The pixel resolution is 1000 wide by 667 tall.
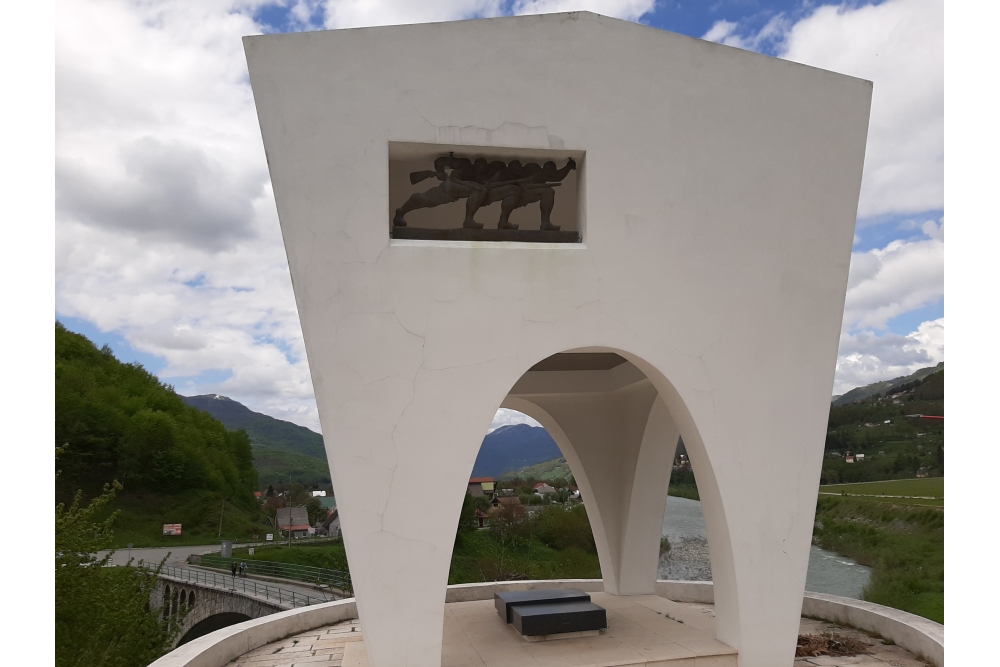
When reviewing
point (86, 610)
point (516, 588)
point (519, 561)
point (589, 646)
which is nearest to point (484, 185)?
point (589, 646)

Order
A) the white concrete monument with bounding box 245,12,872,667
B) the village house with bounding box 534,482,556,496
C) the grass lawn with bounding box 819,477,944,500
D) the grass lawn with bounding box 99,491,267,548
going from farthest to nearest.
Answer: the village house with bounding box 534,482,556,496 → the grass lawn with bounding box 99,491,267,548 → the grass lawn with bounding box 819,477,944,500 → the white concrete monument with bounding box 245,12,872,667

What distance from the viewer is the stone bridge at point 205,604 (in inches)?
826

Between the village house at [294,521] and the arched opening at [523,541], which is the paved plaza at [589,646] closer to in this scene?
the arched opening at [523,541]

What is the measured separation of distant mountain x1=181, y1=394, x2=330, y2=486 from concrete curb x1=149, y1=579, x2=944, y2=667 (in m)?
24.5

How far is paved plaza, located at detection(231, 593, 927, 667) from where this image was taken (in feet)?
18.8

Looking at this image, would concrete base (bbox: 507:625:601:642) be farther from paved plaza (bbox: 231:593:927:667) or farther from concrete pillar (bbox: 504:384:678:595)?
concrete pillar (bbox: 504:384:678:595)

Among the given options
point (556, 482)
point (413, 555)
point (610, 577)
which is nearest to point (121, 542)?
point (556, 482)

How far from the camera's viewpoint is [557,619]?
6.32 m

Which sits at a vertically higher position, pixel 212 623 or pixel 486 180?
pixel 486 180

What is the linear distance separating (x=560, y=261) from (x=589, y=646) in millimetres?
3389

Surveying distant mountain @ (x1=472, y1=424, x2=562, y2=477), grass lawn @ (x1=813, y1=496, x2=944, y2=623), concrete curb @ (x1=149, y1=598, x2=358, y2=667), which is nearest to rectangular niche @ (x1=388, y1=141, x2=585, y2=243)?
concrete curb @ (x1=149, y1=598, x2=358, y2=667)

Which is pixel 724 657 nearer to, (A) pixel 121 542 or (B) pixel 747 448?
(B) pixel 747 448

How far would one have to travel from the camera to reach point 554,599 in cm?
705

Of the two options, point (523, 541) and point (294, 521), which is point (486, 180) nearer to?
point (523, 541)
